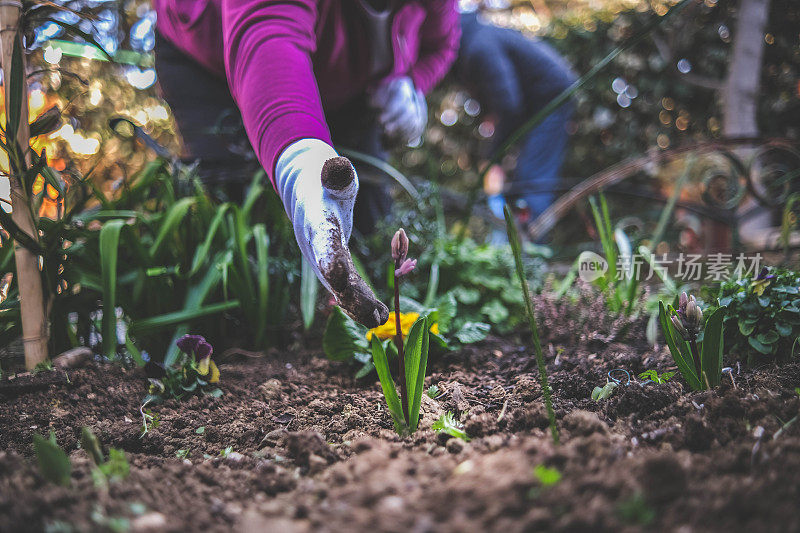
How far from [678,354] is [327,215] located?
27.7 inches

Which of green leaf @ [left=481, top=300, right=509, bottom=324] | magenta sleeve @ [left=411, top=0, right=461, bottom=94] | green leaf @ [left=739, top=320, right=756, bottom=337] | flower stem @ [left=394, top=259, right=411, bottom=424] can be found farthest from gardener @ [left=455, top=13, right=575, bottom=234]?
flower stem @ [left=394, top=259, right=411, bottom=424]

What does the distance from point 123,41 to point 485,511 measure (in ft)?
14.5

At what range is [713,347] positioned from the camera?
88 cm

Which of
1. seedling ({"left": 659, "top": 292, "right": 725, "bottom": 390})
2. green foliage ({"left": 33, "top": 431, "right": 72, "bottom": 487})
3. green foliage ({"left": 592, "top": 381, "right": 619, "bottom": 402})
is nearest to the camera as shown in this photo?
green foliage ({"left": 33, "top": 431, "right": 72, "bottom": 487})

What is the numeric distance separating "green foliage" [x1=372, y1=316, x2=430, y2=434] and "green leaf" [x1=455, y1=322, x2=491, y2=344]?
1.32 ft

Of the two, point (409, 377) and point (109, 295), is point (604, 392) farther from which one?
point (109, 295)

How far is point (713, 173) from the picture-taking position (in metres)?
2.32

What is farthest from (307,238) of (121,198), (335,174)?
(121,198)

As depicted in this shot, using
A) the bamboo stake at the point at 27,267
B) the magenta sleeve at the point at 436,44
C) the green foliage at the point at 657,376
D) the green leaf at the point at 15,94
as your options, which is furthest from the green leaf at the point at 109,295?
the magenta sleeve at the point at 436,44

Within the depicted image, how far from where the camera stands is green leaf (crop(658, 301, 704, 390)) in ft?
3.03

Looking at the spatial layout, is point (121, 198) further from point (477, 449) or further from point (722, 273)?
point (722, 273)

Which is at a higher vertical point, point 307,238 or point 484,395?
point 307,238

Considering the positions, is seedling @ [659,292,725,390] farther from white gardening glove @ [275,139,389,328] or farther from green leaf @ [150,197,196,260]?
green leaf @ [150,197,196,260]

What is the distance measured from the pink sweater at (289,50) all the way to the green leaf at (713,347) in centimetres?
81
